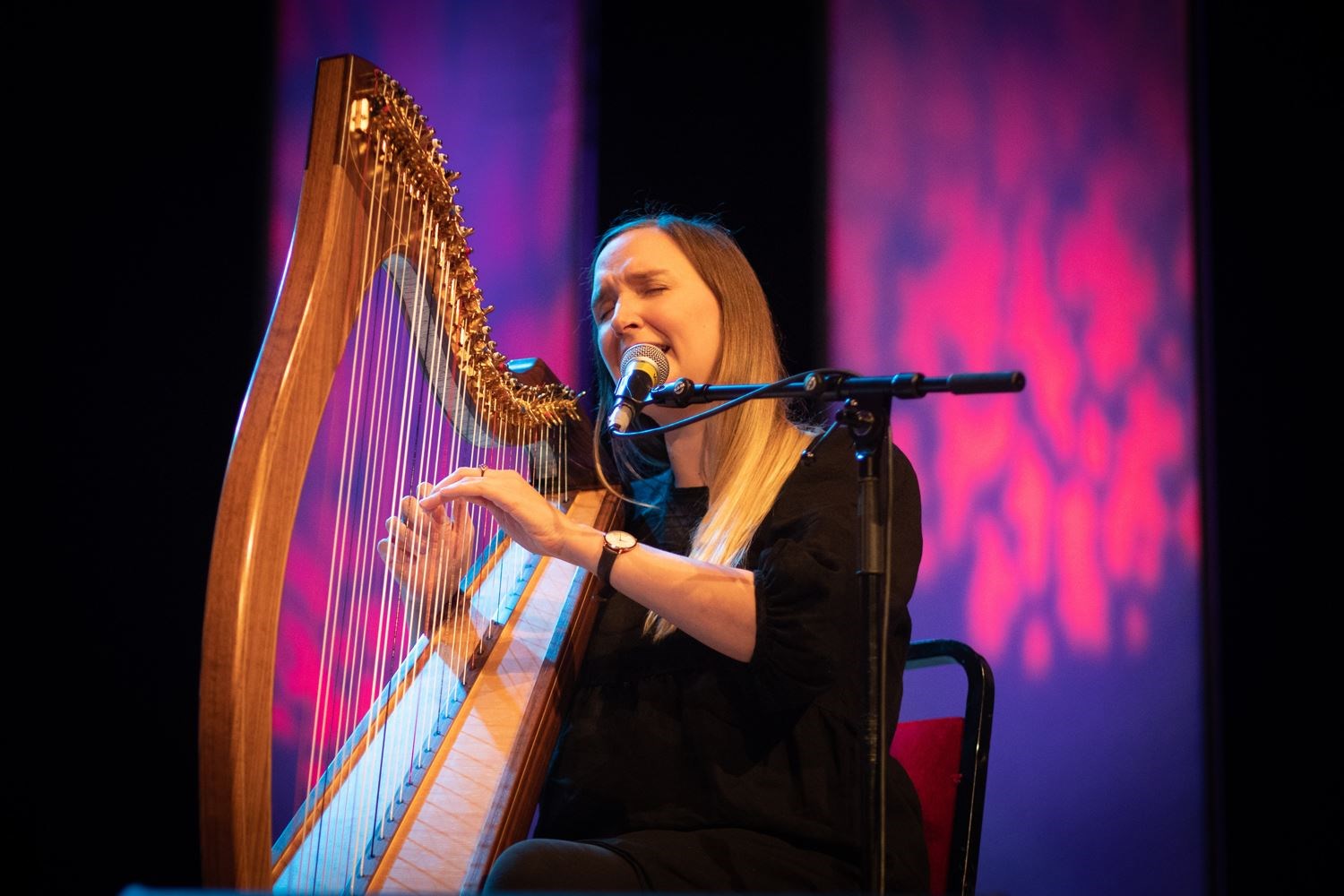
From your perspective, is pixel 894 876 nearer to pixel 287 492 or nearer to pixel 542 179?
pixel 287 492

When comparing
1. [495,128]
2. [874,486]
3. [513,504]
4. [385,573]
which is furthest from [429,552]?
[495,128]

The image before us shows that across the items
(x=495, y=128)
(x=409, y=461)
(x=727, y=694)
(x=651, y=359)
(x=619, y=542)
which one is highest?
(x=495, y=128)

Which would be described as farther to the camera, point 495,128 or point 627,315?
point 495,128

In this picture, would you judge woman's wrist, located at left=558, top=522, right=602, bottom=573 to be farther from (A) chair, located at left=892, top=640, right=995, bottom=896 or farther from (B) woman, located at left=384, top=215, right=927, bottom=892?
(A) chair, located at left=892, top=640, right=995, bottom=896

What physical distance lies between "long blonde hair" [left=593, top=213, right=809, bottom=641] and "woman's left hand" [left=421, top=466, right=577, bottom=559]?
22cm

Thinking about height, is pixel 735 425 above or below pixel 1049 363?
below

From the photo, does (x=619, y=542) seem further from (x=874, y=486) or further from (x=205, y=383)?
(x=205, y=383)

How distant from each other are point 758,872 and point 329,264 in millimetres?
Result: 870

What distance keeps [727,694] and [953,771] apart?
342mm

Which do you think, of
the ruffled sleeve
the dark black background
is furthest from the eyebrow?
the dark black background

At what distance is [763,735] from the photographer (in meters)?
1.49

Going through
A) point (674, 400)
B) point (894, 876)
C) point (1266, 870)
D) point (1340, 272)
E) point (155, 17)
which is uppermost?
point (155, 17)

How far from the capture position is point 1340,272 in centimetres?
240

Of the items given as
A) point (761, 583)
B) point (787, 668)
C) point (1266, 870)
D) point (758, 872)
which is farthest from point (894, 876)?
point (1266, 870)
